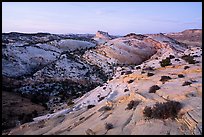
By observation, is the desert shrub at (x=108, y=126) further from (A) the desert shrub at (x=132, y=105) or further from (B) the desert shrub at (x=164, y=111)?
(A) the desert shrub at (x=132, y=105)

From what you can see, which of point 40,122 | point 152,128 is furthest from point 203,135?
point 40,122

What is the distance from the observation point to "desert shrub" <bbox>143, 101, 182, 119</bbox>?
371 inches

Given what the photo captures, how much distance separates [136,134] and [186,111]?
1.95 meters

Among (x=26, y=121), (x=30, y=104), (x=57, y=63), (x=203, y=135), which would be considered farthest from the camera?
(x=57, y=63)

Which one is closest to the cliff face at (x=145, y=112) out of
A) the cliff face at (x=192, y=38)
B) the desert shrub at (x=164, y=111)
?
the desert shrub at (x=164, y=111)

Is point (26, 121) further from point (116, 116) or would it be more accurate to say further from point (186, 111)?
point (186, 111)

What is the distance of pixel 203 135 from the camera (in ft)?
25.2

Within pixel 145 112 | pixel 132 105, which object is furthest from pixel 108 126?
pixel 132 105

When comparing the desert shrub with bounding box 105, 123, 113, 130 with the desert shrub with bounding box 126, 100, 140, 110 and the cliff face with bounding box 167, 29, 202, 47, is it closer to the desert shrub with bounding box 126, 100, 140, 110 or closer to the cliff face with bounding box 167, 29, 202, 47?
the desert shrub with bounding box 126, 100, 140, 110

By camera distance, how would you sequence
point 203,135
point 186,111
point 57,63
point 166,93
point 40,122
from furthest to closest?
point 57,63 < point 40,122 < point 166,93 < point 186,111 < point 203,135

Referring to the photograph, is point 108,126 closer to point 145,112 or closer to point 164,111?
point 145,112

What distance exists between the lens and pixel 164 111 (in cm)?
951

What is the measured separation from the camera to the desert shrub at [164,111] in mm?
9422

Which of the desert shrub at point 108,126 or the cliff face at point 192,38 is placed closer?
the desert shrub at point 108,126
